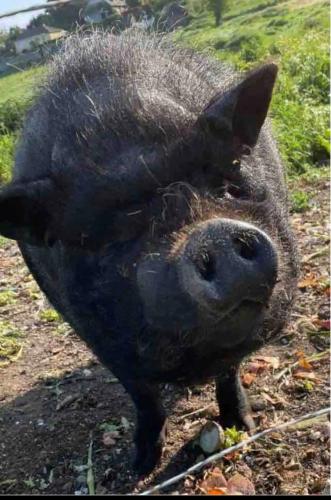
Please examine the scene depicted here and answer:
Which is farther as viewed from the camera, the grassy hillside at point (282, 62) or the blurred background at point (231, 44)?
the grassy hillside at point (282, 62)

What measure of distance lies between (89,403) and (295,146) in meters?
4.68

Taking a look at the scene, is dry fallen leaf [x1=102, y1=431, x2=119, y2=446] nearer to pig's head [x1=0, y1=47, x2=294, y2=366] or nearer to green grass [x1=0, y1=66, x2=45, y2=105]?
pig's head [x1=0, y1=47, x2=294, y2=366]

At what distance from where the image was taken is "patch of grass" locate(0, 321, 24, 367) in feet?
15.6

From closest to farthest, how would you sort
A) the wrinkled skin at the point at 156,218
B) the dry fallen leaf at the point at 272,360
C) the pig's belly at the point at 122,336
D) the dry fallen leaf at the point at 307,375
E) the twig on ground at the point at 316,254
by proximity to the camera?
1. the wrinkled skin at the point at 156,218
2. the pig's belly at the point at 122,336
3. the dry fallen leaf at the point at 307,375
4. the dry fallen leaf at the point at 272,360
5. the twig on ground at the point at 316,254

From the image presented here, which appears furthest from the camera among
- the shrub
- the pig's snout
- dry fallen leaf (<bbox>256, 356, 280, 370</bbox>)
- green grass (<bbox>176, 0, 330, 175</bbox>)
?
the shrub

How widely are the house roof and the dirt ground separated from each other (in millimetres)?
2137

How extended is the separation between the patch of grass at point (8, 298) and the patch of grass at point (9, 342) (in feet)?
1.68

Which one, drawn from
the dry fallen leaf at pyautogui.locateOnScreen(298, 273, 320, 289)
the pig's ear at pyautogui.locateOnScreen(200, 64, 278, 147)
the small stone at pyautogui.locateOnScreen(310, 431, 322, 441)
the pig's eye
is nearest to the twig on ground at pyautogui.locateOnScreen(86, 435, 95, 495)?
A: the small stone at pyautogui.locateOnScreen(310, 431, 322, 441)

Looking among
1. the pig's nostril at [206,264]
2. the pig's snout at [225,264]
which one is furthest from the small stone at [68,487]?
the pig's nostril at [206,264]

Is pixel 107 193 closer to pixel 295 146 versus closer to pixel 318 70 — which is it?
pixel 295 146

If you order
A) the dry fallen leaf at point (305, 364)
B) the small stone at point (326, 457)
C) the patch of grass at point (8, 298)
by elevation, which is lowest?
the patch of grass at point (8, 298)

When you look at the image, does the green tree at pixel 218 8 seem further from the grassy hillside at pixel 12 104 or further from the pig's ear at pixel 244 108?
the pig's ear at pixel 244 108

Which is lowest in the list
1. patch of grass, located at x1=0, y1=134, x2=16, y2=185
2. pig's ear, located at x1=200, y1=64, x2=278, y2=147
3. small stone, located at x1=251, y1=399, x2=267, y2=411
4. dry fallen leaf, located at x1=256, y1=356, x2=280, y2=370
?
patch of grass, located at x1=0, y1=134, x2=16, y2=185

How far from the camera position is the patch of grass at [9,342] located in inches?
187
